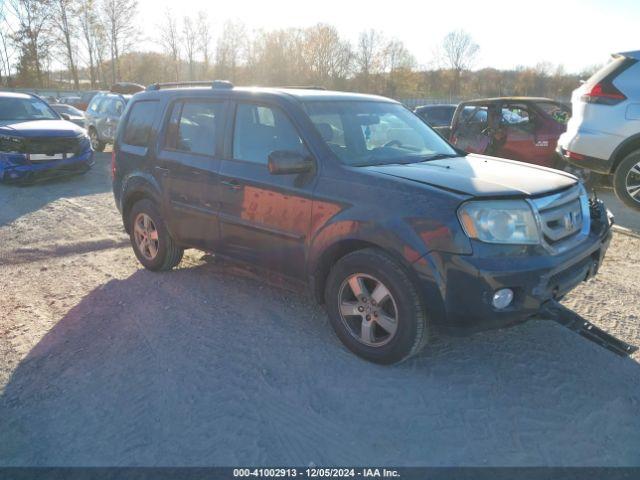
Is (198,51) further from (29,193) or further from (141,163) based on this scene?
(141,163)

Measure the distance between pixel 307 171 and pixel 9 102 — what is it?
992 centimetres

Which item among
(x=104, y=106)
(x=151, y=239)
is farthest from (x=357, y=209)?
(x=104, y=106)

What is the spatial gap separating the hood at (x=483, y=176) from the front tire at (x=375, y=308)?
1.94ft

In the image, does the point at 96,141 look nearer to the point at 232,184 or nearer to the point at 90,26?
the point at 232,184

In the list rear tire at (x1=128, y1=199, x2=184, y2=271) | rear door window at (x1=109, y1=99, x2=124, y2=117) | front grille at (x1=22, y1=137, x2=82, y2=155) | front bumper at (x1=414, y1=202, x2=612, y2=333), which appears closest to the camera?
front bumper at (x1=414, y1=202, x2=612, y2=333)

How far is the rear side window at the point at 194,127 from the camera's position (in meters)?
4.43

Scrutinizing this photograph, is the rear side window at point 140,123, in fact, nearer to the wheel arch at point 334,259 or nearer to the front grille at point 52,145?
the wheel arch at point 334,259

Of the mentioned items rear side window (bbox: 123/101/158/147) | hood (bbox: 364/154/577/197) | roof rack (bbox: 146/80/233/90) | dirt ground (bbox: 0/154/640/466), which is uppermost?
roof rack (bbox: 146/80/233/90)

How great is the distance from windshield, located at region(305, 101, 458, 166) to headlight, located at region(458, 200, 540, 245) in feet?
3.13

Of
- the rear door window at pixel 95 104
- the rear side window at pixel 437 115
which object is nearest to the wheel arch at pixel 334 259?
the rear side window at pixel 437 115

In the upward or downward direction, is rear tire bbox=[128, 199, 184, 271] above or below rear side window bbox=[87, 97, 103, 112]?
below

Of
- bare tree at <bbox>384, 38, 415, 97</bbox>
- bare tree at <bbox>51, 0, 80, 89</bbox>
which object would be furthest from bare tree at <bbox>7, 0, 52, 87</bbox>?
bare tree at <bbox>384, 38, 415, 97</bbox>

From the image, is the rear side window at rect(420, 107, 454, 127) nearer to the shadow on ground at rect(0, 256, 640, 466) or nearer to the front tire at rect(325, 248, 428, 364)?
the shadow on ground at rect(0, 256, 640, 466)

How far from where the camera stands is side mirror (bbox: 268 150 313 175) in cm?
349
